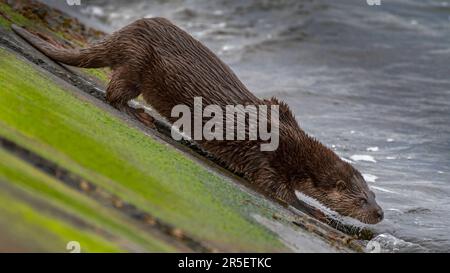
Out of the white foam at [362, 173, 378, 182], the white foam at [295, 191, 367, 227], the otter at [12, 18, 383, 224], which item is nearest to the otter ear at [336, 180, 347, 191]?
the otter at [12, 18, 383, 224]

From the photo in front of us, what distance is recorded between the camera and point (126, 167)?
23.2 feet

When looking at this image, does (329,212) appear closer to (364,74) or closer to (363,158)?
(363,158)

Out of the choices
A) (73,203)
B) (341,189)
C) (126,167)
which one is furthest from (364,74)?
(73,203)

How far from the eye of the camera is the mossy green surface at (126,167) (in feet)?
21.6

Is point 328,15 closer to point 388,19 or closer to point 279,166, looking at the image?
point 388,19

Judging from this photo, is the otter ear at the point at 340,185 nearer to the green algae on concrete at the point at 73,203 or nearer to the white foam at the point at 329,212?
the white foam at the point at 329,212

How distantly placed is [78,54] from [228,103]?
1977 millimetres

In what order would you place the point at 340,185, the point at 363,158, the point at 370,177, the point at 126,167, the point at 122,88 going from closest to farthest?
the point at 126,167 → the point at 340,185 → the point at 122,88 → the point at 370,177 → the point at 363,158

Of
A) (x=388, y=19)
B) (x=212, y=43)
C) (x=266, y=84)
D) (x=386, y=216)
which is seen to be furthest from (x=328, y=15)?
(x=386, y=216)

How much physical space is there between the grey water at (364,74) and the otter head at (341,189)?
384 mm

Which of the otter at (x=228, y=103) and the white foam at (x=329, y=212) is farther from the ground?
the otter at (x=228, y=103)

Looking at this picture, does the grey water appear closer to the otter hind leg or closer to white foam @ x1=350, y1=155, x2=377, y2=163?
white foam @ x1=350, y1=155, x2=377, y2=163

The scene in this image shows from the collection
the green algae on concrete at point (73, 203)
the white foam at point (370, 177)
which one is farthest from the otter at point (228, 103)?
the green algae on concrete at point (73, 203)

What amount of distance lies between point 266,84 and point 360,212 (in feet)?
23.2
